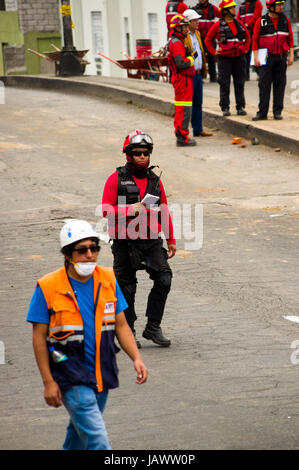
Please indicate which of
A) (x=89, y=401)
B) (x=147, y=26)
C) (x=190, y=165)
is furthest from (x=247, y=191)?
(x=147, y=26)

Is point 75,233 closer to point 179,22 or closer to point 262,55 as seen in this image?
point 179,22

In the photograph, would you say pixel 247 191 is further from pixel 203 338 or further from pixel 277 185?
pixel 203 338

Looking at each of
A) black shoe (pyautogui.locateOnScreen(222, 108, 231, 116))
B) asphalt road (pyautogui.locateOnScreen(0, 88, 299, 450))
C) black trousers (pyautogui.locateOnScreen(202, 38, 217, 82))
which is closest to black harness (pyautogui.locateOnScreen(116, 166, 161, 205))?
asphalt road (pyautogui.locateOnScreen(0, 88, 299, 450))

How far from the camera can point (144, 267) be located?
752 cm

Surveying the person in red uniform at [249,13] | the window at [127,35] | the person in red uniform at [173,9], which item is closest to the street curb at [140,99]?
the person in red uniform at [173,9]

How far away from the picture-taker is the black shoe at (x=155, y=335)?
7543 millimetres

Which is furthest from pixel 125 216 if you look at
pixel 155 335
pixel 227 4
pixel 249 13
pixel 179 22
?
pixel 249 13

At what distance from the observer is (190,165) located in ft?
51.6

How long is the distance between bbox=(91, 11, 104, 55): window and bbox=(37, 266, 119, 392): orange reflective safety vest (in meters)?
38.8

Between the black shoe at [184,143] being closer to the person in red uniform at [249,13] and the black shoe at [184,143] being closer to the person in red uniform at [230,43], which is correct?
the person in red uniform at [230,43]

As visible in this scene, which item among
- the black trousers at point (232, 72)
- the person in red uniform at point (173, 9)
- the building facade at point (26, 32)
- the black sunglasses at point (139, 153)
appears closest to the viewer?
the black sunglasses at point (139, 153)

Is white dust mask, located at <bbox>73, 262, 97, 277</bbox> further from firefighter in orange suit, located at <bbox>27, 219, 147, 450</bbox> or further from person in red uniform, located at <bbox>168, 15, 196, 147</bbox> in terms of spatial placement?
person in red uniform, located at <bbox>168, 15, 196, 147</bbox>

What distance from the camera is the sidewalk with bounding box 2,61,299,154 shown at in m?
16.8

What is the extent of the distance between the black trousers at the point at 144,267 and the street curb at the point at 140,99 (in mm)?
8816
